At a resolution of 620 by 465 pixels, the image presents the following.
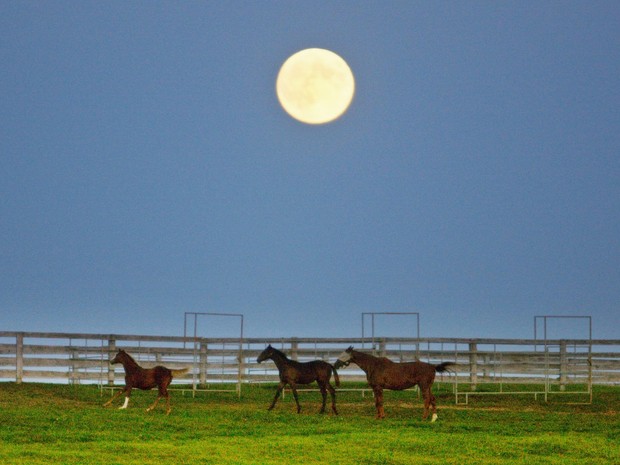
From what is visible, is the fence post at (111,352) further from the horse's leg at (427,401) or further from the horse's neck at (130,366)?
the horse's leg at (427,401)

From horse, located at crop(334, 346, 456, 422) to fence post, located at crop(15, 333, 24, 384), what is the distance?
11.8 m

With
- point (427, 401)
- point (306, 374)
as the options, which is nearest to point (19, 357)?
A: point (306, 374)

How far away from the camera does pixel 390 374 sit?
22047 millimetres

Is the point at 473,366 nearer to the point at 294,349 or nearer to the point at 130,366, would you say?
the point at 294,349

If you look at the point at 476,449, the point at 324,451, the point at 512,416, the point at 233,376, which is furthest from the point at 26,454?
the point at 233,376

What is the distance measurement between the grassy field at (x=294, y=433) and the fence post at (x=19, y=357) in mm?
3060

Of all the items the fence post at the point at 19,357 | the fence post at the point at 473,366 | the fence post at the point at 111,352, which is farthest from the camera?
the fence post at the point at 473,366

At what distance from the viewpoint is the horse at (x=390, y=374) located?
856 inches

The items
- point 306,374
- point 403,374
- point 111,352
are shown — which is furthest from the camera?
point 111,352

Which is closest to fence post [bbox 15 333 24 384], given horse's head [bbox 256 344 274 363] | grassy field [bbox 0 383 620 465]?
grassy field [bbox 0 383 620 465]

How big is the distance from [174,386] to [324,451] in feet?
57.7

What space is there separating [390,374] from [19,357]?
13168mm

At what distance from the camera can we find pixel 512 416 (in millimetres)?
22344

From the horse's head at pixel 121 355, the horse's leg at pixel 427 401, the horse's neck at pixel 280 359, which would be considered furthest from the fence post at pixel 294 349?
the horse's leg at pixel 427 401
